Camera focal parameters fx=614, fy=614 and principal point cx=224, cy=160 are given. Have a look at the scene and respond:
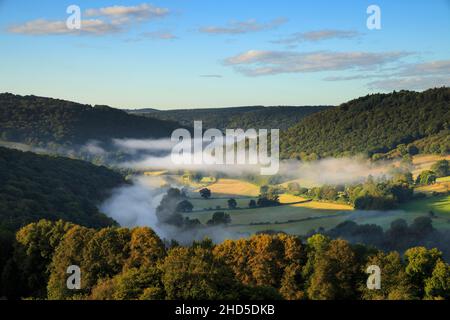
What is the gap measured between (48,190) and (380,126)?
121551 millimetres

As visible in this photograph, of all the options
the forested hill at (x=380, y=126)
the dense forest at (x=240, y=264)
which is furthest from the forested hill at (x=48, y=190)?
Answer: the forested hill at (x=380, y=126)

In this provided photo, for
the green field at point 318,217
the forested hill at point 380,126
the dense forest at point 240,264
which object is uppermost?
the forested hill at point 380,126

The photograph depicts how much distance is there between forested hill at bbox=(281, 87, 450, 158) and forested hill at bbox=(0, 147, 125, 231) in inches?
3350

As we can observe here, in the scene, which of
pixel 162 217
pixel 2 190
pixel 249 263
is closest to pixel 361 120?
pixel 162 217

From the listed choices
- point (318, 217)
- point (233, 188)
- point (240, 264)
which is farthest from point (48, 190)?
point (233, 188)

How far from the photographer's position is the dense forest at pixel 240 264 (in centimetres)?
4259

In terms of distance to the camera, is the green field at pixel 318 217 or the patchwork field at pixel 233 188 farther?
the patchwork field at pixel 233 188

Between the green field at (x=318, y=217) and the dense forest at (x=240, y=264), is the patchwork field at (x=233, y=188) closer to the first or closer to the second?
the green field at (x=318, y=217)

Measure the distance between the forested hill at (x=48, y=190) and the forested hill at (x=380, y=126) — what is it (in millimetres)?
85081

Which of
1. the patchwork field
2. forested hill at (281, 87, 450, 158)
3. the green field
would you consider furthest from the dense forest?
forested hill at (281, 87, 450, 158)

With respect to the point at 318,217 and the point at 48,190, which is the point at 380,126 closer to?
the point at 318,217

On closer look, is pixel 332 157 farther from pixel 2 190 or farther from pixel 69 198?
pixel 2 190
